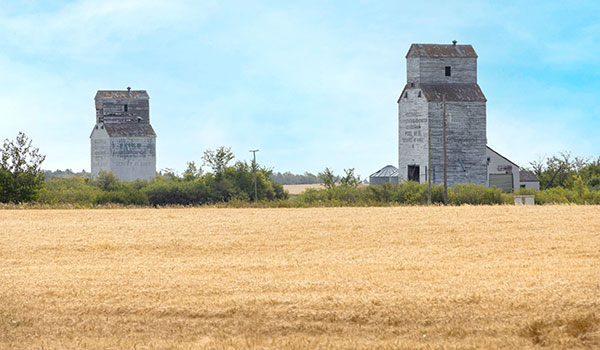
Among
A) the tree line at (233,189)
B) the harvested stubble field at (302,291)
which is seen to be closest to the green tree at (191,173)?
the tree line at (233,189)

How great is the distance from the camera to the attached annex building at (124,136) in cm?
7375

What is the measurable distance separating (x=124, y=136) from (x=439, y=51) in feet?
101

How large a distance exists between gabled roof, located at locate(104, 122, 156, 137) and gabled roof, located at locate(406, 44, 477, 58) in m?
26.9

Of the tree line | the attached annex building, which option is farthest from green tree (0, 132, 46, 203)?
the attached annex building

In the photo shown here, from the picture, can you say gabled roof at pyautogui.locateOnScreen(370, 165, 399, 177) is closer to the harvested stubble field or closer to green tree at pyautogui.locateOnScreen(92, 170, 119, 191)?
green tree at pyautogui.locateOnScreen(92, 170, 119, 191)

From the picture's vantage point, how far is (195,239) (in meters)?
22.2

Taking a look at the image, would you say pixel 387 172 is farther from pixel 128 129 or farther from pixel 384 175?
pixel 128 129

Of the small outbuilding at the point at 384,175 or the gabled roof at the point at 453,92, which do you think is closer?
the gabled roof at the point at 453,92

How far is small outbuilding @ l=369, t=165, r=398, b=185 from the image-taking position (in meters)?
73.6

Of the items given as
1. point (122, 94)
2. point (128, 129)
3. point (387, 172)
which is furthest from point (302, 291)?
point (122, 94)

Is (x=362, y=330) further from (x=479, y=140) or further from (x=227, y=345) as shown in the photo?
(x=479, y=140)

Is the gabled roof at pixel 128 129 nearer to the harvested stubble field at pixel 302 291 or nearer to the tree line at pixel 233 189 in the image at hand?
the tree line at pixel 233 189

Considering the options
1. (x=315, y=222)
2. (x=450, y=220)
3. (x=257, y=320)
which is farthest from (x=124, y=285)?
(x=450, y=220)

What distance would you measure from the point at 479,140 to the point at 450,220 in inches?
1461
